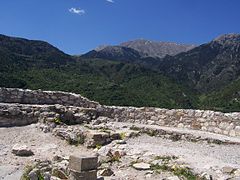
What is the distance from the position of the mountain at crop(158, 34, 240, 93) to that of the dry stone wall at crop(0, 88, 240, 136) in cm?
11232

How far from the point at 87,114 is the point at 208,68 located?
163 meters

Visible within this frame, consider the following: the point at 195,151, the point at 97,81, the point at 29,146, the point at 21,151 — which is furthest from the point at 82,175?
the point at 97,81

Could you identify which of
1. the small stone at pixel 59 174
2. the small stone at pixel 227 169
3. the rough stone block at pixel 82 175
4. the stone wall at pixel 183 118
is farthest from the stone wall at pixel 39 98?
the small stone at pixel 227 169

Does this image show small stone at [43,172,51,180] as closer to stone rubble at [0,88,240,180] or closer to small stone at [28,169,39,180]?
stone rubble at [0,88,240,180]

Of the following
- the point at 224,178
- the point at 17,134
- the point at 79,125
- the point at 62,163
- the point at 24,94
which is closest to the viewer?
the point at 224,178

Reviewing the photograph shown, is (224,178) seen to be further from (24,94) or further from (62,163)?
(24,94)

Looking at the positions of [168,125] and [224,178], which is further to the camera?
[168,125]

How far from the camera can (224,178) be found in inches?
396

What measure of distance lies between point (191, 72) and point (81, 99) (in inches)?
6020

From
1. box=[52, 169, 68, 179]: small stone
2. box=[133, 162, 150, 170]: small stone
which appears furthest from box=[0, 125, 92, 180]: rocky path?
box=[133, 162, 150, 170]: small stone

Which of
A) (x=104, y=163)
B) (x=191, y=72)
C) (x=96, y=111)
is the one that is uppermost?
(x=191, y=72)

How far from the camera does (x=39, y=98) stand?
60.8 feet

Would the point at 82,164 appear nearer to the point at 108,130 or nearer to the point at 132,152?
the point at 132,152

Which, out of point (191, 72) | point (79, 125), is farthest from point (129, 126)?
point (191, 72)
